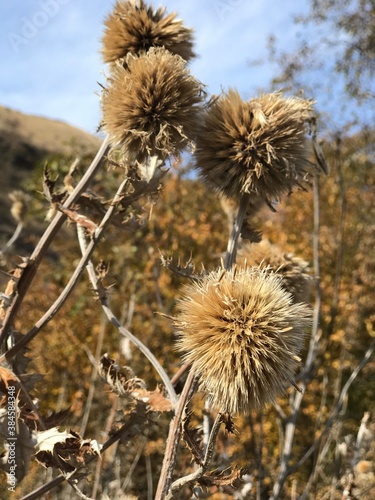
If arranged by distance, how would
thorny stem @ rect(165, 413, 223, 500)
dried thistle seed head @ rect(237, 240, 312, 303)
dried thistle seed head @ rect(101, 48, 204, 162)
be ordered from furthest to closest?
dried thistle seed head @ rect(237, 240, 312, 303) < dried thistle seed head @ rect(101, 48, 204, 162) < thorny stem @ rect(165, 413, 223, 500)

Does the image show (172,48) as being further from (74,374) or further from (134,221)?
(74,374)

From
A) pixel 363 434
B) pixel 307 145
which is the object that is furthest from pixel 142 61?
pixel 363 434

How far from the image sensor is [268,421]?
291 inches

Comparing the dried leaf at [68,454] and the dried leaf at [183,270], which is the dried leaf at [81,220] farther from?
the dried leaf at [68,454]

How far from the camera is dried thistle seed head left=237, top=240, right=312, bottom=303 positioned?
1989mm

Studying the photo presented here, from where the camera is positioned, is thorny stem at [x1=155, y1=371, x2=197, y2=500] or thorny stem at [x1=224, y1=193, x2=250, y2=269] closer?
thorny stem at [x1=155, y1=371, x2=197, y2=500]

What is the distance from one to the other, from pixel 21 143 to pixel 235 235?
28.8 m

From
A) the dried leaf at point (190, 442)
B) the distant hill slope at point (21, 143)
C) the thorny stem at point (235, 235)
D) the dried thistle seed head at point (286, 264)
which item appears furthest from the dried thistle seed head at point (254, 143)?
the distant hill slope at point (21, 143)

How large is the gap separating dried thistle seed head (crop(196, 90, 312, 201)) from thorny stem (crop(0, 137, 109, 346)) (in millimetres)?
396

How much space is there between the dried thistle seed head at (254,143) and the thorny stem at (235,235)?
4 cm

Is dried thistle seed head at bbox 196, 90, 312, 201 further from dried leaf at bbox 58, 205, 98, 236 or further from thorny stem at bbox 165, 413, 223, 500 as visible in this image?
thorny stem at bbox 165, 413, 223, 500

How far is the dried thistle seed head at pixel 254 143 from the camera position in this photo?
170cm

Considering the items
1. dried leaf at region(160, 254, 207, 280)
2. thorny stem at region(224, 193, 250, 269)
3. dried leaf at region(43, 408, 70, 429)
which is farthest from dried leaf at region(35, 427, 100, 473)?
thorny stem at region(224, 193, 250, 269)

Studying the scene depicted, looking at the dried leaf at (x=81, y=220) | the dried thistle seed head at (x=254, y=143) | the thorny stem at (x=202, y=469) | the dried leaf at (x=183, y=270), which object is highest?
the dried thistle seed head at (x=254, y=143)
